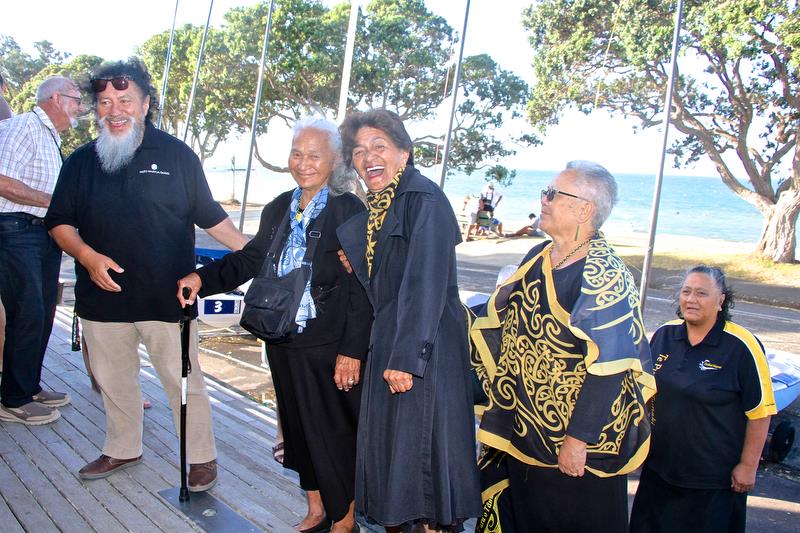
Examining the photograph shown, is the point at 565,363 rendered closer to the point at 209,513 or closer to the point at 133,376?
the point at 209,513

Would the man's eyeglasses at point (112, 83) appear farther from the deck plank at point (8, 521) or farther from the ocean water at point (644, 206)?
the ocean water at point (644, 206)

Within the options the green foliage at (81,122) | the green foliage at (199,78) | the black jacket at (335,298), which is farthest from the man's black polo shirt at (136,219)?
the green foliage at (81,122)

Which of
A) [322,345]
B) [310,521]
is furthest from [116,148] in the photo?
[310,521]

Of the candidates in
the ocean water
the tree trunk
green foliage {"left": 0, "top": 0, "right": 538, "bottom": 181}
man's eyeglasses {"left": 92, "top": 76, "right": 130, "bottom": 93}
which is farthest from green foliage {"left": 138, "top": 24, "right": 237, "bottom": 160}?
man's eyeglasses {"left": 92, "top": 76, "right": 130, "bottom": 93}

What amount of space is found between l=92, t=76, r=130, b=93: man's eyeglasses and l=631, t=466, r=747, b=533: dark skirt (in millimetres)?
2972

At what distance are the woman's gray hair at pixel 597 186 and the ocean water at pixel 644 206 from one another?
3704 cm

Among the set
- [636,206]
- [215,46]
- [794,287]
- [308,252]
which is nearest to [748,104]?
[794,287]

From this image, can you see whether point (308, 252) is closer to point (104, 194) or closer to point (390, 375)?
point (390, 375)

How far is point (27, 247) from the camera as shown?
3936 mm

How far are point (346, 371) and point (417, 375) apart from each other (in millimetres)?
426

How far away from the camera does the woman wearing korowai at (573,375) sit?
7.22ft

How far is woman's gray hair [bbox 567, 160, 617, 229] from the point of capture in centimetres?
238

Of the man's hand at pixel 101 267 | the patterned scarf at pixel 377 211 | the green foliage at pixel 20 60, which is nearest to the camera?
the patterned scarf at pixel 377 211

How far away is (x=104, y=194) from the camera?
3104 mm
